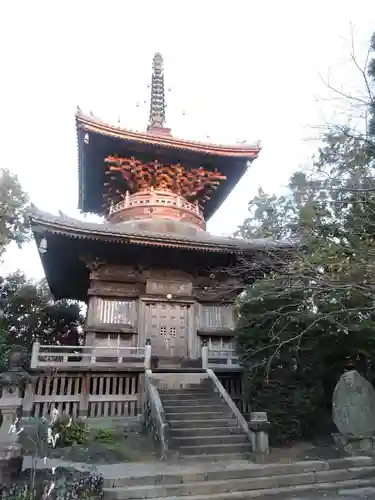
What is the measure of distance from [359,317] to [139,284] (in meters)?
6.85

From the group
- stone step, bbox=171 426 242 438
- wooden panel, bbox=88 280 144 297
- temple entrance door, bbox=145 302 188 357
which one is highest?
wooden panel, bbox=88 280 144 297

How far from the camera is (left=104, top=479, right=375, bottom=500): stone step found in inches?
236

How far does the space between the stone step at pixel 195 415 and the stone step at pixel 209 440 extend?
640 millimetres

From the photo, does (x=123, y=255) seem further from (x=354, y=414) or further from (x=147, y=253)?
(x=354, y=414)

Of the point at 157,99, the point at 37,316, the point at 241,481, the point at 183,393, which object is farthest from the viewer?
the point at 37,316

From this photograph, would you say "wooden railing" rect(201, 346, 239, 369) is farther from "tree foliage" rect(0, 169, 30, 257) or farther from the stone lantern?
"tree foliage" rect(0, 169, 30, 257)

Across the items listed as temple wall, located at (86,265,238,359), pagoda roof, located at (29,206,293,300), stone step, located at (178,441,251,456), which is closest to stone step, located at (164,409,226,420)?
stone step, located at (178,441,251,456)

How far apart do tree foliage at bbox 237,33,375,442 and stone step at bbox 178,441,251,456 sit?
1146 mm

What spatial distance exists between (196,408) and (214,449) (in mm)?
1497

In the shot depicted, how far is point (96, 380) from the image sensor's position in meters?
10.9

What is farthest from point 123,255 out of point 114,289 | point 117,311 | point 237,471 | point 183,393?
point 237,471

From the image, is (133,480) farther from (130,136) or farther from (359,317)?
(130,136)

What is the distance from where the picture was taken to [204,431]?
8.55 m

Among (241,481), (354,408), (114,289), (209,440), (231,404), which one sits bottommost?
(241,481)
